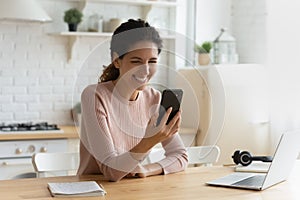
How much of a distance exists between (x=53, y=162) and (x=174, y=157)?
1.91ft

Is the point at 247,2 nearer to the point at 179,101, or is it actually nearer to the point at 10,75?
the point at 10,75

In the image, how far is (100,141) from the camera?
7.50ft

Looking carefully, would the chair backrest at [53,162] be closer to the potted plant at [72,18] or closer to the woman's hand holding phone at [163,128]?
the woman's hand holding phone at [163,128]

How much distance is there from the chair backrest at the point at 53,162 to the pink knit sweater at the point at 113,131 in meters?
0.27

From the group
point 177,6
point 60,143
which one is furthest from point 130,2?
point 60,143

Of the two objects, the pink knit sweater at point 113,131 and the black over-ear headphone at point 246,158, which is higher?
the pink knit sweater at point 113,131

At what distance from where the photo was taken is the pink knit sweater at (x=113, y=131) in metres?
2.26

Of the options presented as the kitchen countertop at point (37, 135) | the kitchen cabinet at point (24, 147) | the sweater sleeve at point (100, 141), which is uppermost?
the sweater sleeve at point (100, 141)

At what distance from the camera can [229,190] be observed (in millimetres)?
2164

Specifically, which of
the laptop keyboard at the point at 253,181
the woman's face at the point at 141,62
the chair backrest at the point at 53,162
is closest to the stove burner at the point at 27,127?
the chair backrest at the point at 53,162

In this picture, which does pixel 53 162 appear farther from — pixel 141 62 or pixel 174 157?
pixel 141 62

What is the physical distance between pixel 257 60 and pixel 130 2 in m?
1.08

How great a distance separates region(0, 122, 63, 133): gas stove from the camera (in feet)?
12.7

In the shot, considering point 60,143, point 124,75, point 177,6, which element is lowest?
point 60,143
